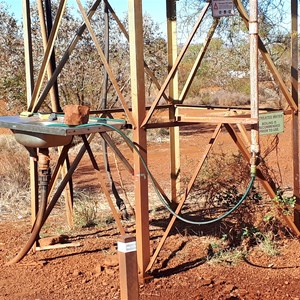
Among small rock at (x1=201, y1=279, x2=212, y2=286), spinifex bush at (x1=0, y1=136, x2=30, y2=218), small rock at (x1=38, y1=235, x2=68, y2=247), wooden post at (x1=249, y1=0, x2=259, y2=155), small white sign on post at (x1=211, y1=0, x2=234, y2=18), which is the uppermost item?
small white sign on post at (x1=211, y1=0, x2=234, y2=18)

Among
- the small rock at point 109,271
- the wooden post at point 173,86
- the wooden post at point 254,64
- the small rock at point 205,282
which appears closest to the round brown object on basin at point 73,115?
the wooden post at point 254,64

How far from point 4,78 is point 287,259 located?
11.8 m

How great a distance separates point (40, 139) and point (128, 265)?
259cm

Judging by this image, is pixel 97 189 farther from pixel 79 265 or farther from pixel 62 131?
pixel 62 131

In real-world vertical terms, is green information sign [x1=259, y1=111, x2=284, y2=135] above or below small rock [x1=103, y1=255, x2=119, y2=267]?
above

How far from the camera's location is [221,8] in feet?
19.1

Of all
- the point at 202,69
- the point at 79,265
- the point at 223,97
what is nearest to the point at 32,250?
the point at 79,265

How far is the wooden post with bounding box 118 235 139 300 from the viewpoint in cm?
342

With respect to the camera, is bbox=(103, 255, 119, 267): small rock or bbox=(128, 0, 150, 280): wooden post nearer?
bbox=(128, 0, 150, 280): wooden post

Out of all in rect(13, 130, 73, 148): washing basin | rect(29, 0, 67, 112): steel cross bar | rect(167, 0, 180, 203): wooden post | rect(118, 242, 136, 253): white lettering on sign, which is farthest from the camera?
rect(167, 0, 180, 203): wooden post

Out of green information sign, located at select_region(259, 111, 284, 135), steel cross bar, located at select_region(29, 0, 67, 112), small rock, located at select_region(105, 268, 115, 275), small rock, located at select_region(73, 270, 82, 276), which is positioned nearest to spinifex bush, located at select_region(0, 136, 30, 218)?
steel cross bar, located at select_region(29, 0, 67, 112)

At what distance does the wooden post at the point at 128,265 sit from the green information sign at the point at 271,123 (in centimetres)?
266

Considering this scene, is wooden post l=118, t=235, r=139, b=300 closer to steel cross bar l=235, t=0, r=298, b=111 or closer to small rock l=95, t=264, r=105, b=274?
small rock l=95, t=264, r=105, b=274

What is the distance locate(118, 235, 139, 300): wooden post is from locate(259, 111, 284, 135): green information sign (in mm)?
2663
